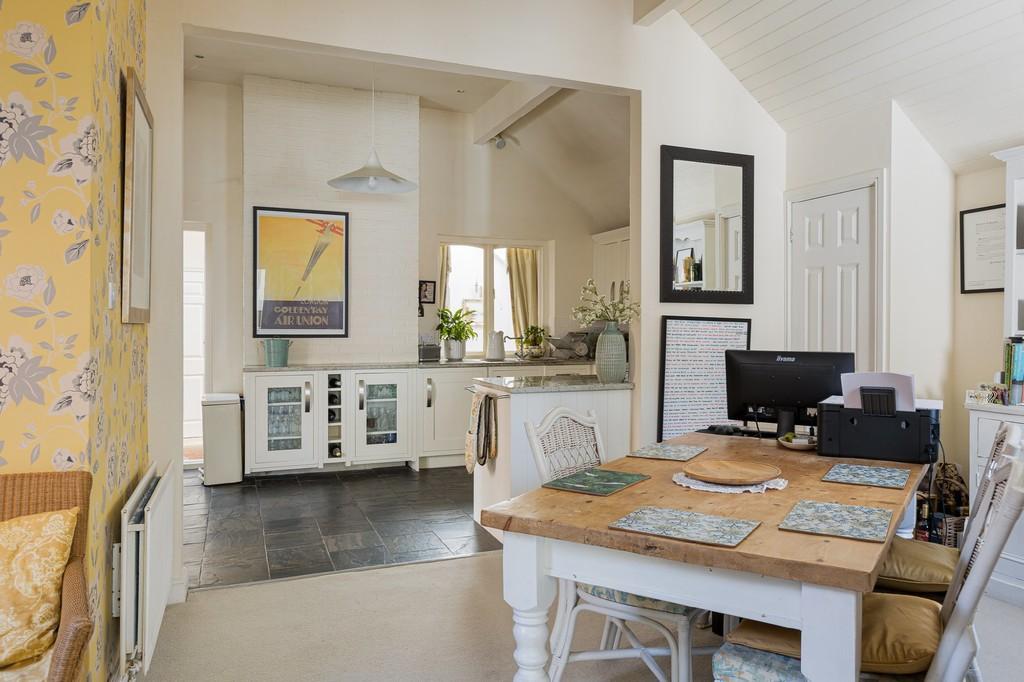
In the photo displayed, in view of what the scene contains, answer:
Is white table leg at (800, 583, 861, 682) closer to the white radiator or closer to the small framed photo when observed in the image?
the white radiator

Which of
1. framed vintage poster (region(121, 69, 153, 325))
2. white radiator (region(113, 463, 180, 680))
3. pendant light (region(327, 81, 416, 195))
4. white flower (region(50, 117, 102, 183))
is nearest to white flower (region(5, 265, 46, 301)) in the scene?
white flower (region(50, 117, 102, 183))

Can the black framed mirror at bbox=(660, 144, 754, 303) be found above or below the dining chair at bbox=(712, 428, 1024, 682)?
above

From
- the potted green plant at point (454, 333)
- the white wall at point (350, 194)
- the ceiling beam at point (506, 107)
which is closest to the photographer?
the ceiling beam at point (506, 107)

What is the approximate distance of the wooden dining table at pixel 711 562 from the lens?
1.38 metres

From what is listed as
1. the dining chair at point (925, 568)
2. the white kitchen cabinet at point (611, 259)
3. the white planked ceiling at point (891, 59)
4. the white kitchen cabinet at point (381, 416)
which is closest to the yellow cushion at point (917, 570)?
the dining chair at point (925, 568)

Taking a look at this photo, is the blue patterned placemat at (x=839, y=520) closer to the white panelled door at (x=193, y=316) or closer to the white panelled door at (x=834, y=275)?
the white panelled door at (x=834, y=275)

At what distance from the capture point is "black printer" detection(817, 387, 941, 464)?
2449mm

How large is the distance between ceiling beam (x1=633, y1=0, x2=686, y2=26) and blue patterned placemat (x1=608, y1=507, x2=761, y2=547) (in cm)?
293

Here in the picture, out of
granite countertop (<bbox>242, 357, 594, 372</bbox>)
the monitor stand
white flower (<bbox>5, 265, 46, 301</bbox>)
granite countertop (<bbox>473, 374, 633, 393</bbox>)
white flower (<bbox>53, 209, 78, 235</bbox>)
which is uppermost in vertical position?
white flower (<bbox>53, 209, 78, 235</bbox>)

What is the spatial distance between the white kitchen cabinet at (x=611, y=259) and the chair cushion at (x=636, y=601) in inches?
184

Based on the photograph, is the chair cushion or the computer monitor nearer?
the chair cushion

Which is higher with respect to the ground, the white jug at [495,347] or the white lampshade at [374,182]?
the white lampshade at [374,182]

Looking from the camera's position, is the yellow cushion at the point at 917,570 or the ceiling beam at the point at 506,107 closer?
the yellow cushion at the point at 917,570

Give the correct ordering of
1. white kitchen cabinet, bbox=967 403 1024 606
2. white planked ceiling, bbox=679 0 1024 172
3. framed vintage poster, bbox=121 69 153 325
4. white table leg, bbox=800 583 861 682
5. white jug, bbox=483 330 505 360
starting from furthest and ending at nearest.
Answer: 1. white jug, bbox=483 330 505 360
2. white planked ceiling, bbox=679 0 1024 172
3. white kitchen cabinet, bbox=967 403 1024 606
4. framed vintage poster, bbox=121 69 153 325
5. white table leg, bbox=800 583 861 682
